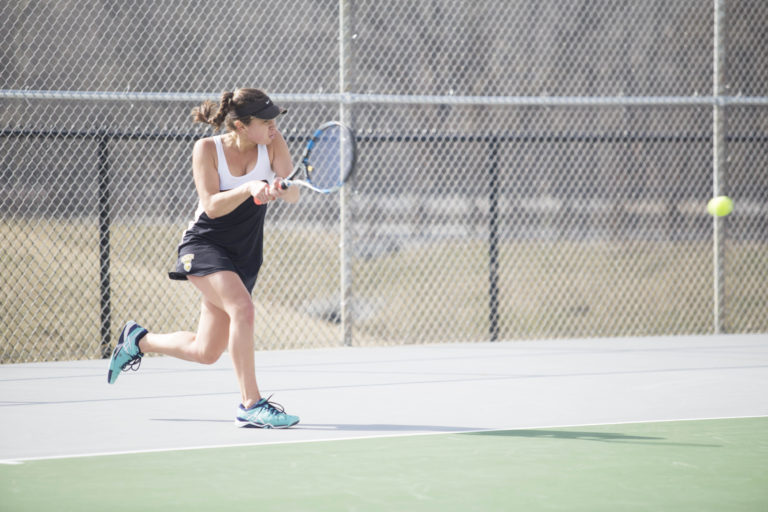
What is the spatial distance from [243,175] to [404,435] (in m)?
1.52

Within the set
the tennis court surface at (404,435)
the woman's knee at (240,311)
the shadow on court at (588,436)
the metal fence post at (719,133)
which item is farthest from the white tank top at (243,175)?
the metal fence post at (719,133)

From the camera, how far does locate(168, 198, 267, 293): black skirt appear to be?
5.57m

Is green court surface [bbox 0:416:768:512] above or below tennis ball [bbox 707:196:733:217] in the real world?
below

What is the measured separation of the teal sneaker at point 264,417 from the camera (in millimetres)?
5469

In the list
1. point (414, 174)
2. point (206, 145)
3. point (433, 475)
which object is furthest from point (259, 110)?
point (414, 174)

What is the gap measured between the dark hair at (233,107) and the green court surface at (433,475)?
162cm

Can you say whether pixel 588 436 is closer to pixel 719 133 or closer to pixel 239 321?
pixel 239 321

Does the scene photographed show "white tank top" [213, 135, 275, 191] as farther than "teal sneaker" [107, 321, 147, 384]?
No

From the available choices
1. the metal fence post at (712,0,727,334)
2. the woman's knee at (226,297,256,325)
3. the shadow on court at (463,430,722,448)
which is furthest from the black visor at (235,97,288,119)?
the metal fence post at (712,0,727,334)

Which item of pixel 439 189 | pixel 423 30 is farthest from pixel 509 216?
pixel 423 30

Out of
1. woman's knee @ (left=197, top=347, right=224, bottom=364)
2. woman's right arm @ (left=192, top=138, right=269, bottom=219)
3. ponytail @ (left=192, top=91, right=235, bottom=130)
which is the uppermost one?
ponytail @ (left=192, top=91, right=235, bottom=130)

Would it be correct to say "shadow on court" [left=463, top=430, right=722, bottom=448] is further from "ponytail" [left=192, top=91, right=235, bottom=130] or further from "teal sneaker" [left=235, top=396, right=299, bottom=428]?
"ponytail" [left=192, top=91, right=235, bottom=130]

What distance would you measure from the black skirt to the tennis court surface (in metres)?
0.81

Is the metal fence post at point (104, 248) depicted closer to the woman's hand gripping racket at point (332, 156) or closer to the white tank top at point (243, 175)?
the woman's hand gripping racket at point (332, 156)
